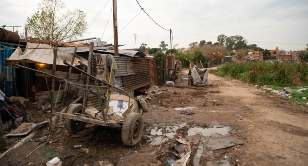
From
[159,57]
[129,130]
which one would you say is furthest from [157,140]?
[159,57]

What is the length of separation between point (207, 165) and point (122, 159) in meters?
1.67

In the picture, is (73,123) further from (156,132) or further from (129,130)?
(156,132)

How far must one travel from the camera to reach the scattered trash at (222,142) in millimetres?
3995

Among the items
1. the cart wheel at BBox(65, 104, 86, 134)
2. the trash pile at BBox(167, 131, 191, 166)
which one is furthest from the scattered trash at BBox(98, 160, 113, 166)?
the cart wheel at BBox(65, 104, 86, 134)

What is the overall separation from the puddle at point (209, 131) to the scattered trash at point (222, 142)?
41 centimetres

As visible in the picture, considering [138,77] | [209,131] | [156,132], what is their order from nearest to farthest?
[156,132] → [209,131] → [138,77]

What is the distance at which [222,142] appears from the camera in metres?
4.19

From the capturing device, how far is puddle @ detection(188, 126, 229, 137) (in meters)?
4.85

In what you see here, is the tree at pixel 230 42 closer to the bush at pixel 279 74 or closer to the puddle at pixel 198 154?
the bush at pixel 279 74

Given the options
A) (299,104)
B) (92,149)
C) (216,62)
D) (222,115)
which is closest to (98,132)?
(92,149)

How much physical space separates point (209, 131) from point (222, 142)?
830mm

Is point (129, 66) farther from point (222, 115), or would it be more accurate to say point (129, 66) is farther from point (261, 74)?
point (261, 74)

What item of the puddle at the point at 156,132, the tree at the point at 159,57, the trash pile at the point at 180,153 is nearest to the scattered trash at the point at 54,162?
the trash pile at the point at 180,153

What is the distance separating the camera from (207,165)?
130 inches
